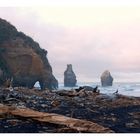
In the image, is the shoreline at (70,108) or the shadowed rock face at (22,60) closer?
the shoreline at (70,108)

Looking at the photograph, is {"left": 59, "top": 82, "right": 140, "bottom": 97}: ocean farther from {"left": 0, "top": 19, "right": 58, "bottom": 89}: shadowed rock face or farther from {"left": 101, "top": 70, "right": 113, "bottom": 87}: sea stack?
{"left": 0, "top": 19, "right": 58, "bottom": 89}: shadowed rock face

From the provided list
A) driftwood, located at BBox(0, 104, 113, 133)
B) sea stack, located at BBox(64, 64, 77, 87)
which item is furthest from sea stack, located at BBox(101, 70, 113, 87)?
driftwood, located at BBox(0, 104, 113, 133)

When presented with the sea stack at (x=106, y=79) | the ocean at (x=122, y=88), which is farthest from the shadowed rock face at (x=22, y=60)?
the sea stack at (x=106, y=79)

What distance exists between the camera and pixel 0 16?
12.8 feet

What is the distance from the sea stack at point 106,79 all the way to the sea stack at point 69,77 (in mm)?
248

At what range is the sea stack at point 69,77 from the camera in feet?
12.6

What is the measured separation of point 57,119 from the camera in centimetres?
378

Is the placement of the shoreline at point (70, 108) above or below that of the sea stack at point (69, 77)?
below

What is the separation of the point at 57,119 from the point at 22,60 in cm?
62

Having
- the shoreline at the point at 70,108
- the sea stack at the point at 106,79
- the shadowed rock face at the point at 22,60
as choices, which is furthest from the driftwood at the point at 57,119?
the sea stack at the point at 106,79

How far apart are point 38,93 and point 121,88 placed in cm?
74

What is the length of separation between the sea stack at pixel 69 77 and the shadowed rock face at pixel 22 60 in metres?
0.11

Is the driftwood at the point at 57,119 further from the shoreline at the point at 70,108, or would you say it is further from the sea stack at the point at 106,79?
the sea stack at the point at 106,79

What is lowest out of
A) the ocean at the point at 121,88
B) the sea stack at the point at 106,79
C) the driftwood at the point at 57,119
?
the driftwood at the point at 57,119
